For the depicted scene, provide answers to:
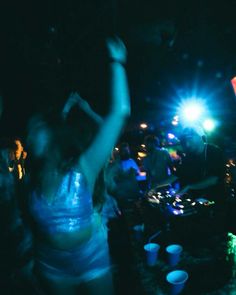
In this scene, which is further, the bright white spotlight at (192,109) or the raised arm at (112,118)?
the bright white spotlight at (192,109)

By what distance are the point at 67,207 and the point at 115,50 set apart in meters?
0.88

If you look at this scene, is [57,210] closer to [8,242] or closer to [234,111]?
[8,242]

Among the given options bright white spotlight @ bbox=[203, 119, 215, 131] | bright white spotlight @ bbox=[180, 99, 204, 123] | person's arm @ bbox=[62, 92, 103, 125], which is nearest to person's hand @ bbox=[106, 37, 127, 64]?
person's arm @ bbox=[62, 92, 103, 125]

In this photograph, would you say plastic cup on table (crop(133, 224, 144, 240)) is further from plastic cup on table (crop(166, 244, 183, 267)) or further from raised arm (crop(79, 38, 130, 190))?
raised arm (crop(79, 38, 130, 190))

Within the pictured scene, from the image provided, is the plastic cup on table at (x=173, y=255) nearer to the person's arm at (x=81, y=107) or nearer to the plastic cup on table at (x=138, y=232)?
the plastic cup on table at (x=138, y=232)

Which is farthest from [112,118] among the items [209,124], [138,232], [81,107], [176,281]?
[209,124]

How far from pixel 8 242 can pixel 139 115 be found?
12.6 meters

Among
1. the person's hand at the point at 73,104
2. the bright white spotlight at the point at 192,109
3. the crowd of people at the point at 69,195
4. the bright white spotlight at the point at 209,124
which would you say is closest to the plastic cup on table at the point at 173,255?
the crowd of people at the point at 69,195

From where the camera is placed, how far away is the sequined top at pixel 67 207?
133cm

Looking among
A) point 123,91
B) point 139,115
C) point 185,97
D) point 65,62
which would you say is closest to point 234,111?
point 185,97

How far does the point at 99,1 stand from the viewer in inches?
121

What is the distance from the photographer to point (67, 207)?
4.41 ft

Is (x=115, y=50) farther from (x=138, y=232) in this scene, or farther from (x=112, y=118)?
(x=138, y=232)

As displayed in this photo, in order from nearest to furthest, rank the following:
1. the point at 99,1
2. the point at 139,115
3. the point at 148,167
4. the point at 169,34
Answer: the point at 99,1 → the point at 169,34 → the point at 148,167 → the point at 139,115
